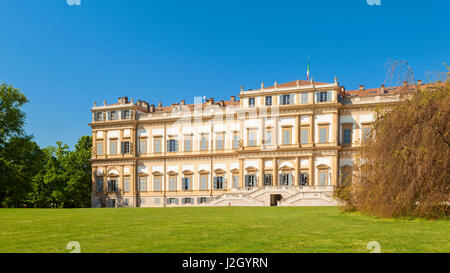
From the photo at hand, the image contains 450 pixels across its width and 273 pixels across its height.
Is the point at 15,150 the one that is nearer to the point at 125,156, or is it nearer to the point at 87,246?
the point at 125,156

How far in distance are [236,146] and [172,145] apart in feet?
26.3

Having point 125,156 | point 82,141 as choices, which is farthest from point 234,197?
point 82,141

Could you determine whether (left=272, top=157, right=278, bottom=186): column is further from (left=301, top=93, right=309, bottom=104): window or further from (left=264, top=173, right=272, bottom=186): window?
(left=301, top=93, right=309, bottom=104): window

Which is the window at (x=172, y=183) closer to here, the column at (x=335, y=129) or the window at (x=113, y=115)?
the window at (x=113, y=115)

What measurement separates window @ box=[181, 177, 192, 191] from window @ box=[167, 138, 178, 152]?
3.53 meters

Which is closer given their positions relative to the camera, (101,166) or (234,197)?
(234,197)

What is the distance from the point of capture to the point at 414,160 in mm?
13812

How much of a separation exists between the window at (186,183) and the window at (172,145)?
3.53 metres

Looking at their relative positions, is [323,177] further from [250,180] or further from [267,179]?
[250,180]

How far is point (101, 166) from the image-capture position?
50.5 m

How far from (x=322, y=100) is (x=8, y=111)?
2828 centimetres

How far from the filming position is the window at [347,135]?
1610 inches

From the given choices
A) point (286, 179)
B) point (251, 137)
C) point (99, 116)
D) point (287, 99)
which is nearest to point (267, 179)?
point (286, 179)
